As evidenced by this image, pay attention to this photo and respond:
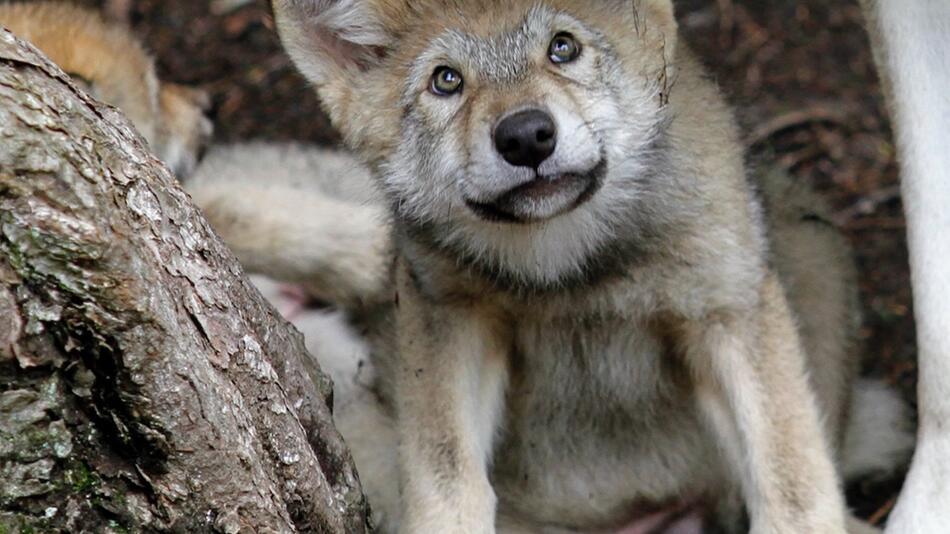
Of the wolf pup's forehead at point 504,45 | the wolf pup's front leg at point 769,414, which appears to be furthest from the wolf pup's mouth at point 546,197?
the wolf pup's front leg at point 769,414

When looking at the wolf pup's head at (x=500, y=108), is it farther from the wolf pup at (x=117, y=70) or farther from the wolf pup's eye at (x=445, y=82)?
the wolf pup at (x=117, y=70)

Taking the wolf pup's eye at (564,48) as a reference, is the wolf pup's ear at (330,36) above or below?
below

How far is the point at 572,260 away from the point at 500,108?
56 centimetres

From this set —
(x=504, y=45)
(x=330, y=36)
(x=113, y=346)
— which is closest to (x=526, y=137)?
(x=504, y=45)

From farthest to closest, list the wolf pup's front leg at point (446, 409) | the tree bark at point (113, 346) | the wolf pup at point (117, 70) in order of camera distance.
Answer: the wolf pup at point (117, 70) < the wolf pup's front leg at point (446, 409) < the tree bark at point (113, 346)

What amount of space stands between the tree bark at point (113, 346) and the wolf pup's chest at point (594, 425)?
1078 millimetres

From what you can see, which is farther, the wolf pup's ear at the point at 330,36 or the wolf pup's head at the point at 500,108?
the wolf pup's ear at the point at 330,36

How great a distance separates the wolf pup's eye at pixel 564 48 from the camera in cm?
348

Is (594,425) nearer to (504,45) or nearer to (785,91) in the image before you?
(504,45)

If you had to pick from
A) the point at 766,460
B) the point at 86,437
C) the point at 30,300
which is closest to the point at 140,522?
the point at 86,437

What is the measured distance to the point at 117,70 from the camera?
5086 millimetres

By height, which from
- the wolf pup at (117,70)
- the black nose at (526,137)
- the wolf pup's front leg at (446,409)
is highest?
the black nose at (526,137)

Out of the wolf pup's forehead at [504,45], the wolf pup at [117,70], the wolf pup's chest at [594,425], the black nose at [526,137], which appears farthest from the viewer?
the wolf pup at [117,70]

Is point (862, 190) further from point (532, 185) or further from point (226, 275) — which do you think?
point (226, 275)
